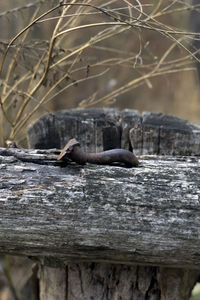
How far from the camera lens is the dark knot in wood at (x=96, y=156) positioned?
169 cm

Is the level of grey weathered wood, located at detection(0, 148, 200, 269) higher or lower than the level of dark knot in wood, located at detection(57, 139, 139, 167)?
lower

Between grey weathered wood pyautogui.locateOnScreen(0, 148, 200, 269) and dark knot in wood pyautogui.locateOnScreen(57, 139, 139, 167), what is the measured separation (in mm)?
111

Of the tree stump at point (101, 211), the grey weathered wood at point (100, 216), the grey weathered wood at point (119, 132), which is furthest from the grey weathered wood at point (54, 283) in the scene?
the grey weathered wood at point (119, 132)

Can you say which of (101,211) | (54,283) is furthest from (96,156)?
(54,283)

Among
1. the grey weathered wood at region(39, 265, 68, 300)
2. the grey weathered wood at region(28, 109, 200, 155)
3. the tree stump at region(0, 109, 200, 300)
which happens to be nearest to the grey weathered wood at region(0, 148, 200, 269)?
the tree stump at region(0, 109, 200, 300)

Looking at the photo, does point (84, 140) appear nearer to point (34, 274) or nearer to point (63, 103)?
point (34, 274)

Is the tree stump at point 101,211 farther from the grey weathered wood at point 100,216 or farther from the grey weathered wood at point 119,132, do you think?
the grey weathered wood at point 119,132

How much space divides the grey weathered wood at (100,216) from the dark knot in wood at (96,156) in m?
0.11

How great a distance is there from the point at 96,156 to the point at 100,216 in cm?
33

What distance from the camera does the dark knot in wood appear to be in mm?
1693

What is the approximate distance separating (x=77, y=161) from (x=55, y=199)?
0.77 feet

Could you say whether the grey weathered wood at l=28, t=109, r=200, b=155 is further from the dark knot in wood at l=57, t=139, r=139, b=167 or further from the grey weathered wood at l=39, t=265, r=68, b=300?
the grey weathered wood at l=39, t=265, r=68, b=300

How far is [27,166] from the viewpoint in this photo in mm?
1647

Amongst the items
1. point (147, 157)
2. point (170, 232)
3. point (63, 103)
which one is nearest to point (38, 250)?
point (170, 232)
